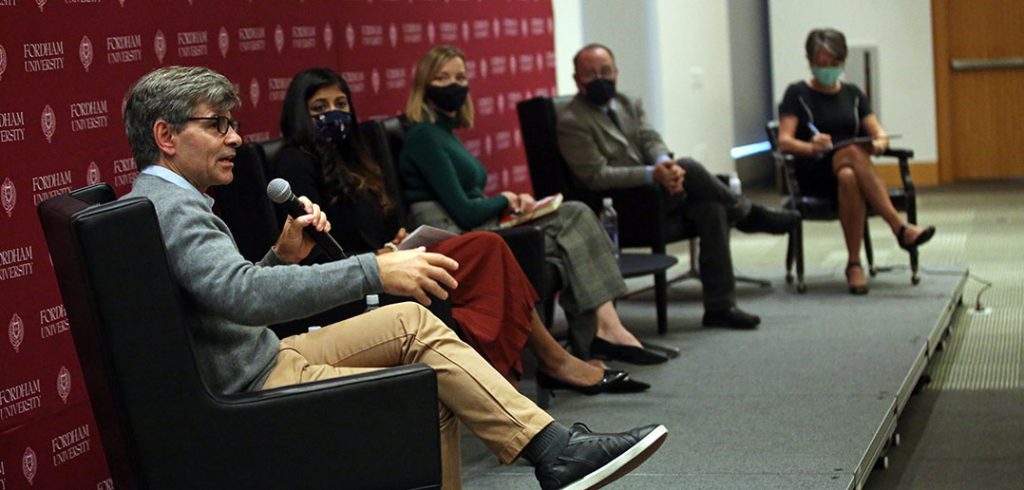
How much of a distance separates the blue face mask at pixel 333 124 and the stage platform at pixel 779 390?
99 cm

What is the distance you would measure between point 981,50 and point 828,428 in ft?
23.7

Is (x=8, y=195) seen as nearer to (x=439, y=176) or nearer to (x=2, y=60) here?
(x=2, y=60)

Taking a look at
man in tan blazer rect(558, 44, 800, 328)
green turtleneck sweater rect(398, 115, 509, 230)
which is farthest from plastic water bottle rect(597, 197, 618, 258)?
green turtleneck sweater rect(398, 115, 509, 230)

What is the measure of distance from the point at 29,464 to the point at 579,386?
169 cm

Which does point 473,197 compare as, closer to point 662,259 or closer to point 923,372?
point 662,259

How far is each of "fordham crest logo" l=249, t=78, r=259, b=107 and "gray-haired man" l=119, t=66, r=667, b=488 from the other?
→ 165 cm

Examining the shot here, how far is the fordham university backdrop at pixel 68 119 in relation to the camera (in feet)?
10.9

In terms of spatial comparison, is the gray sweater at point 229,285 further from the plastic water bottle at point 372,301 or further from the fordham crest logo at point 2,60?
the plastic water bottle at point 372,301

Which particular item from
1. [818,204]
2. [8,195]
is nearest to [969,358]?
[818,204]

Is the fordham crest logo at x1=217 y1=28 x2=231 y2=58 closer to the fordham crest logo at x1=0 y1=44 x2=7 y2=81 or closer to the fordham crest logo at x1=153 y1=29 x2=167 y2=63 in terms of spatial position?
the fordham crest logo at x1=153 y1=29 x2=167 y2=63

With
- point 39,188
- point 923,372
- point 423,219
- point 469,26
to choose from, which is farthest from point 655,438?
point 469,26

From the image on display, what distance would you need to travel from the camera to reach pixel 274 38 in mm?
4629

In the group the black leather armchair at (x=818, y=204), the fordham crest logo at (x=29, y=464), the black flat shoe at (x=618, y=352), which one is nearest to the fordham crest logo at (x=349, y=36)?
the black flat shoe at (x=618, y=352)

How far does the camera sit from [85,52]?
3.61m
